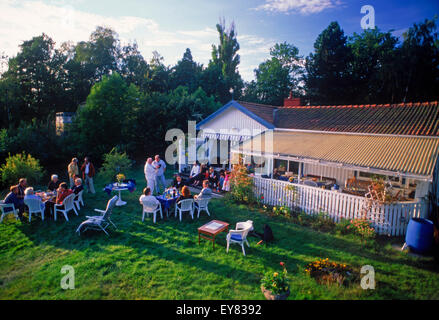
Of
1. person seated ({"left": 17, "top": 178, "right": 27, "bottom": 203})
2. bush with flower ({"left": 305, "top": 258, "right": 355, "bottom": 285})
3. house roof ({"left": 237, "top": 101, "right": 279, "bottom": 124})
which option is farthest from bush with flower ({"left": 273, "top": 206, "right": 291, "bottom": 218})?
person seated ({"left": 17, "top": 178, "right": 27, "bottom": 203})

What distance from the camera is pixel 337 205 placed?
32.1 feet

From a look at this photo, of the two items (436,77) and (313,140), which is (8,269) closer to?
(313,140)

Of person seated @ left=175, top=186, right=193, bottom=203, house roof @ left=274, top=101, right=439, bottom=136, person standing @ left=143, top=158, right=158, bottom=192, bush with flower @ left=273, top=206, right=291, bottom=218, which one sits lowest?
bush with flower @ left=273, top=206, right=291, bottom=218

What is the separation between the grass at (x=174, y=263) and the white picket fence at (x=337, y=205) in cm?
86

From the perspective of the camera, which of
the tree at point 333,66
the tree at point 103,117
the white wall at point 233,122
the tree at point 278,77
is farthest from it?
the tree at point 278,77

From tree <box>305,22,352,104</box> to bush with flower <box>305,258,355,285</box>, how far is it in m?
31.5

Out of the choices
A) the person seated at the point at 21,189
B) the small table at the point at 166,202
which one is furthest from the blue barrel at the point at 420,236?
the person seated at the point at 21,189

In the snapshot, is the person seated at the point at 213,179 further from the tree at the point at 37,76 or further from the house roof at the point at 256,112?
the tree at the point at 37,76

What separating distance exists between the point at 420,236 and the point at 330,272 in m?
3.51

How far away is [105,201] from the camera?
1253 cm

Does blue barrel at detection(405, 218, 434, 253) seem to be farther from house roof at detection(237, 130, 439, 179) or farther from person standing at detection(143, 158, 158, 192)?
person standing at detection(143, 158, 158, 192)

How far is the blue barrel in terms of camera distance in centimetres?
739

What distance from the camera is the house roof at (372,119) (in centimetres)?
1173
